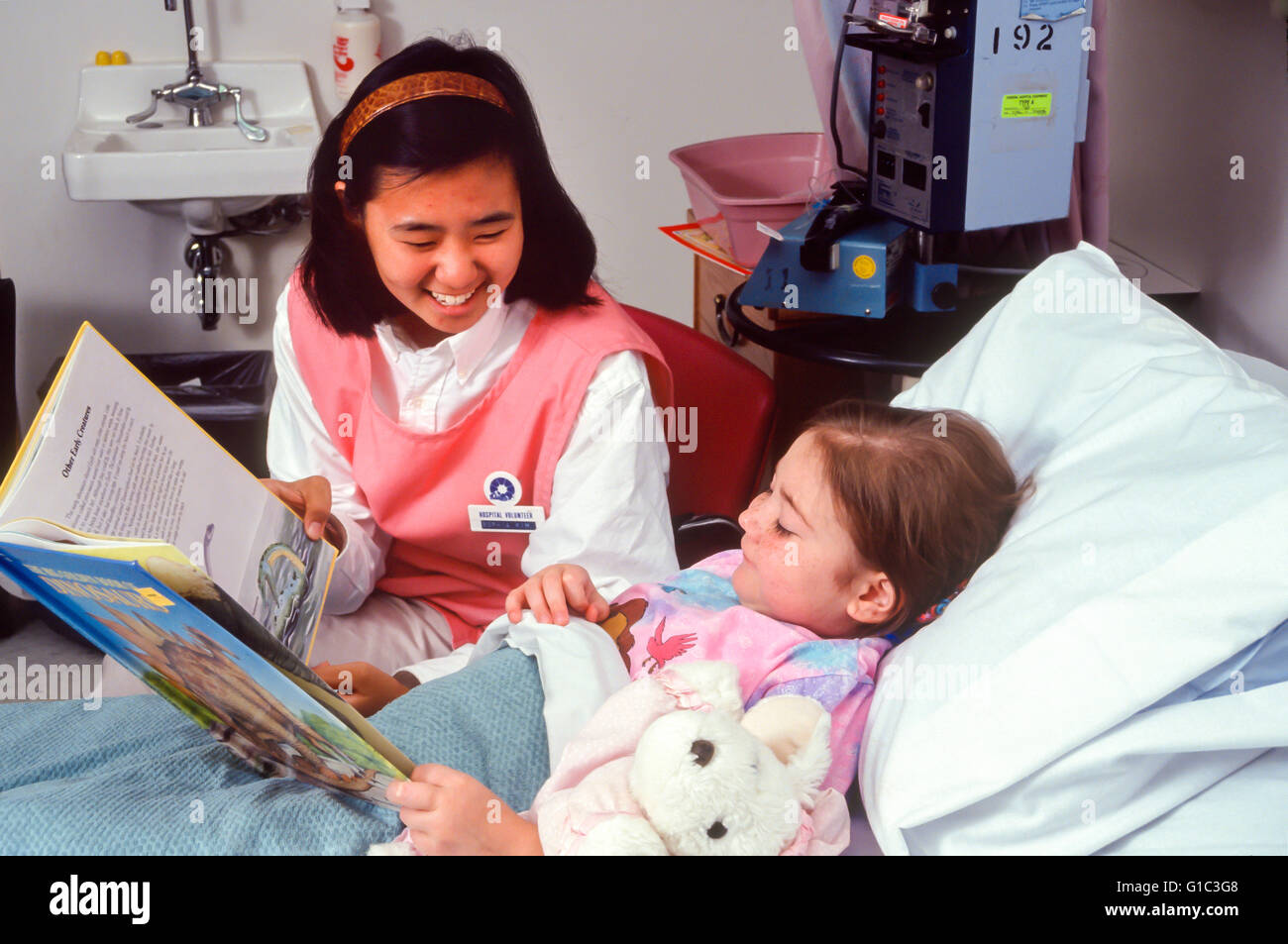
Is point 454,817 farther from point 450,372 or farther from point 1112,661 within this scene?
point 450,372

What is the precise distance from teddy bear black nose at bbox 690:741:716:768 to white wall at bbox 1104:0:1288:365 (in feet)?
3.69

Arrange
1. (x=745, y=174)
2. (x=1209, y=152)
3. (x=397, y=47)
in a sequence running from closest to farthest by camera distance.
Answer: (x=1209, y=152) → (x=745, y=174) → (x=397, y=47)

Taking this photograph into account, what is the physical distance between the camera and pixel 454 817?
823mm

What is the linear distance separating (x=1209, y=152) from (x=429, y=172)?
3.79ft

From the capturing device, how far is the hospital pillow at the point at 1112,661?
80cm

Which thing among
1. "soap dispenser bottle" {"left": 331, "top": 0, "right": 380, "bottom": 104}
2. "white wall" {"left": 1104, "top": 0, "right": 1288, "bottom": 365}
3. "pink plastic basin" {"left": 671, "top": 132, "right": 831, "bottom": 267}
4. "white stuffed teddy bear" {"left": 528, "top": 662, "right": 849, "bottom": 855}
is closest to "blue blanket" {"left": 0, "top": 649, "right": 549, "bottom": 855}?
"white stuffed teddy bear" {"left": 528, "top": 662, "right": 849, "bottom": 855}

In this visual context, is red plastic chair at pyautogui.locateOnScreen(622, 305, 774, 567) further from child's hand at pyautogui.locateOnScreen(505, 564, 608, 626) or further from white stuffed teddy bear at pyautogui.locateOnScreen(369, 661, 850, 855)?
white stuffed teddy bear at pyautogui.locateOnScreen(369, 661, 850, 855)

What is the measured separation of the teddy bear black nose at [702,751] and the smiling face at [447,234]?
2.35 feet

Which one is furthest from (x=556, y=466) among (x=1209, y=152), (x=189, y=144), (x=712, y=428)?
(x=189, y=144)

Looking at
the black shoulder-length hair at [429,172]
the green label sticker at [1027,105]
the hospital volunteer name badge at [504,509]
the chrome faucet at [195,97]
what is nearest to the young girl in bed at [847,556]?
the hospital volunteer name badge at [504,509]

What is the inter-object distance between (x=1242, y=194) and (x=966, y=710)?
1117 millimetres

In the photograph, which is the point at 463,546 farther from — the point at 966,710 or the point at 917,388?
the point at 966,710
